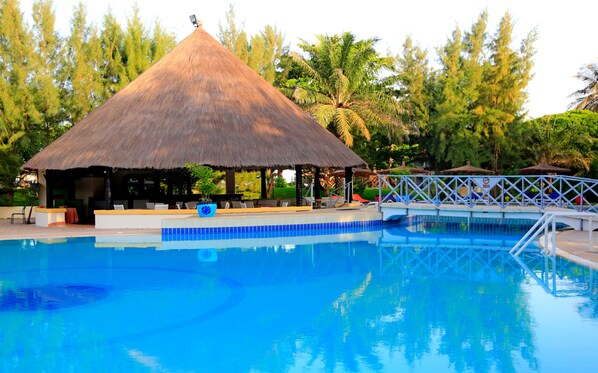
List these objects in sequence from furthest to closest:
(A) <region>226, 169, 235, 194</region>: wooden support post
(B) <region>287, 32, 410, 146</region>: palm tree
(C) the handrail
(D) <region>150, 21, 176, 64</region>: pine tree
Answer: (B) <region>287, 32, 410, 146</region>: palm tree < (D) <region>150, 21, 176, 64</region>: pine tree < (A) <region>226, 169, 235, 194</region>: wooden support post < (C) the handrail

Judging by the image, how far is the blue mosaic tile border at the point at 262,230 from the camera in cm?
1423

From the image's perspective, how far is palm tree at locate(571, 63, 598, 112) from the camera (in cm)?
3516

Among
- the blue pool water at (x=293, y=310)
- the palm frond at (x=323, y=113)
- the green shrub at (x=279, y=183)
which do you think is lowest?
the blue pool water at (x=293, y=310)

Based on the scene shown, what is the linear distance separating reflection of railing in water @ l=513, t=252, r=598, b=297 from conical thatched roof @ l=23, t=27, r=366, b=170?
794 centimetres

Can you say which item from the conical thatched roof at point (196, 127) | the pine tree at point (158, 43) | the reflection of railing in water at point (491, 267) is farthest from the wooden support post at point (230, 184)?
the reflection of railing in water at point (491, 267)

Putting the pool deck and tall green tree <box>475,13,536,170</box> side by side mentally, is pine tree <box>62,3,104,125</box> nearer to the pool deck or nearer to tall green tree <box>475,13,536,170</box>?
the pool deck

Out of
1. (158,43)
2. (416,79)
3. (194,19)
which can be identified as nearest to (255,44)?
(194,19)

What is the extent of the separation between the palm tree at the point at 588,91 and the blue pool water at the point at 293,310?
2798 centimetres

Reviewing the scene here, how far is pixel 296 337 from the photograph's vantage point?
595cm

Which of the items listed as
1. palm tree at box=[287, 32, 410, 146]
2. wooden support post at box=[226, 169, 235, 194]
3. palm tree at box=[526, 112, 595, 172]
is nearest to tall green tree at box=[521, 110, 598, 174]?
palm tree at box=[526, 112, 595, 172]

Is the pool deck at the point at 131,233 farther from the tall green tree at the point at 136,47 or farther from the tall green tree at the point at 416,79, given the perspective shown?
the tall green tree at the point at 416,79

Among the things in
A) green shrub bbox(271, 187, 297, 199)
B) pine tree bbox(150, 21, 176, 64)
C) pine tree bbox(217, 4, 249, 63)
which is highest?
pine tree bbox(217, 4, 249, 63)

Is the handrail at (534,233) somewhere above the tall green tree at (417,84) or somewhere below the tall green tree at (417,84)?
below

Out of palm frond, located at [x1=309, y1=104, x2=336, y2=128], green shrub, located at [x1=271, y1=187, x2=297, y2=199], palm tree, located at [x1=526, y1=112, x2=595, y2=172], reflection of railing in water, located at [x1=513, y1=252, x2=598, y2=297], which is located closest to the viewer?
reflection of railing in water, located at [x1=513, y1=252, x2=598, y2=297]
